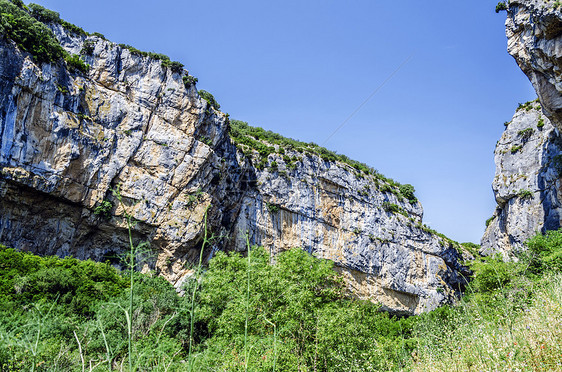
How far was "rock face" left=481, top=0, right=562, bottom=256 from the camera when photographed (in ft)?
60.1

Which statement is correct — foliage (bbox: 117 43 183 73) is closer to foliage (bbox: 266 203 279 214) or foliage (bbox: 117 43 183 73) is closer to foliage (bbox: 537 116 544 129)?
foliage (bbox: 266 203 279 214)

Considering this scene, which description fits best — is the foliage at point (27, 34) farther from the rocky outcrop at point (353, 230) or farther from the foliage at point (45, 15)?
the rocky outcrop at point (353, 230)

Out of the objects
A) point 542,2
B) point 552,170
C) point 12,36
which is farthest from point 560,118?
point 12,36

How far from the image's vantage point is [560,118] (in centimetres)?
2053

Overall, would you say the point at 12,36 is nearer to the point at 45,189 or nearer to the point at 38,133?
the point at 38,133

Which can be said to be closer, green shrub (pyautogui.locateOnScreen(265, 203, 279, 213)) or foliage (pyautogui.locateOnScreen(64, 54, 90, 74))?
foliage (pyautogui.locateOnScreen(64, 54, 90, 74))

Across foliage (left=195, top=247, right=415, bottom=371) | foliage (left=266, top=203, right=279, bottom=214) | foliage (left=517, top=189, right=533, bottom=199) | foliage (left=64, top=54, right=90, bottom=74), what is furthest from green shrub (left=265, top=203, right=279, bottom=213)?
foliage (left=517, top=189, right=533, bottom=199)

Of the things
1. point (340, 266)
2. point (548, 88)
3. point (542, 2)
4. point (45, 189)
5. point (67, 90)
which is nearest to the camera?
point (542, 2)

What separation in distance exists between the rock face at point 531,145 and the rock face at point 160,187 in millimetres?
10784

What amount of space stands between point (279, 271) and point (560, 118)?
19.0 metres

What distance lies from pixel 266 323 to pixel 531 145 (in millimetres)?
34305

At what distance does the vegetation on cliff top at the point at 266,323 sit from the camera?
3.96m

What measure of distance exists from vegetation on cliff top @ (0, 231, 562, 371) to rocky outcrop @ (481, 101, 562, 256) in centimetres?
1055

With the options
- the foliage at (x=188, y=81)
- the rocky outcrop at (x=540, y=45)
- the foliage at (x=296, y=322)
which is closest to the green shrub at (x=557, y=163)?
the rocky outcrop at (x=540, y=45)
